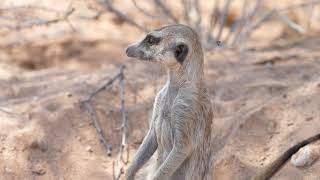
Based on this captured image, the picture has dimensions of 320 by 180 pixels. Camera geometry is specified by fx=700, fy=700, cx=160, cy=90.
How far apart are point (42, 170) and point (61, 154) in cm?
14

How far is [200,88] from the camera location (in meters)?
2.71

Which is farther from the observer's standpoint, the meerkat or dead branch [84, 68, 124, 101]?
dead branch [84, 68, 124, 101]

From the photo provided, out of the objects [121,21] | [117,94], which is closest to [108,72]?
[117,94]

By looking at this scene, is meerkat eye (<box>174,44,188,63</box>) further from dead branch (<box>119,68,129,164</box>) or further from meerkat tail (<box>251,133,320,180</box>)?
dead branch (<box>119,68,129,164</box>)

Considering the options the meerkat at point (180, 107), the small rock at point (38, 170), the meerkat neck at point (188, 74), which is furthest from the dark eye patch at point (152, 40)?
the small rock at point (38, 170)

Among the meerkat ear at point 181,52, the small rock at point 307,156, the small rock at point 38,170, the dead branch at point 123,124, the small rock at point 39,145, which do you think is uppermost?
the meerkat ear at point 181,52

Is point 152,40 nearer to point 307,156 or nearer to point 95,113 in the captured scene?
point 307,156

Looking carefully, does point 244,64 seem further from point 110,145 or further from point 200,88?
point 200,88

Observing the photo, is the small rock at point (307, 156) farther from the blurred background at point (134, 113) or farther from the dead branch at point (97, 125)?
the dead branch at point (97, 125)

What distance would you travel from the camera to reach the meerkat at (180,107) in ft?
8.52

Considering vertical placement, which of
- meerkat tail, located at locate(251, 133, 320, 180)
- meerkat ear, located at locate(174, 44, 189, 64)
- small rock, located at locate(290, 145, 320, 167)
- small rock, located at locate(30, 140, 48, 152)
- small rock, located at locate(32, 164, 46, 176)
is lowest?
small rock, located at locate(32, 164, 46, 176)

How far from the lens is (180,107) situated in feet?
8.84

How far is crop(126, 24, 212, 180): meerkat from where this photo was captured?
260cm

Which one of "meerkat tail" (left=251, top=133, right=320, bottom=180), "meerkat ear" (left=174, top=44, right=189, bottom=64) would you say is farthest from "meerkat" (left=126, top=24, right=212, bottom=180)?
"meerkat tail" (left=251, top=133, right=320, bottom=180)
